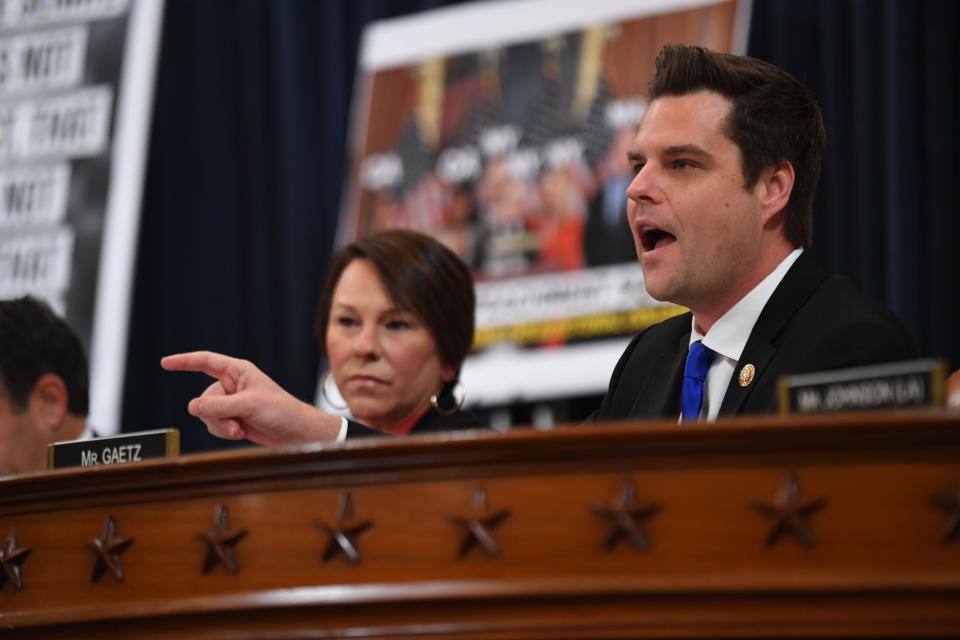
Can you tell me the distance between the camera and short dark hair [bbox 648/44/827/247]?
6.72 feet

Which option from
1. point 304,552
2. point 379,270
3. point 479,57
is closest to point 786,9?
point 479,57

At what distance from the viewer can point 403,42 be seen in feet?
14.6

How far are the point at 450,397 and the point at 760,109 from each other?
96 cm

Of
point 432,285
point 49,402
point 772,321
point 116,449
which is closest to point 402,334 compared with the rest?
point 432,285

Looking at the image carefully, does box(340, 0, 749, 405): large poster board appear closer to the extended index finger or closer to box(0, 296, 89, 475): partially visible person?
box(0, 296, 89, 475): partially visible person

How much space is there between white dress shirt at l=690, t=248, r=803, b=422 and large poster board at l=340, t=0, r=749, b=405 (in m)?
1.76

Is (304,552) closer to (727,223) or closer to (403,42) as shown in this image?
(727,223)

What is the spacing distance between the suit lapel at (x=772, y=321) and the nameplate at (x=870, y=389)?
1.67ft

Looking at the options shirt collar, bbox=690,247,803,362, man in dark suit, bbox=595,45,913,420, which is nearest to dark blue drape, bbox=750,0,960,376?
man in dark suit, bbox=595,45,913,420

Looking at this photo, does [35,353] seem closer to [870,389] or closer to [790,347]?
[790,347]

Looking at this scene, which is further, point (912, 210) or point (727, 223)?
point (912, 210)

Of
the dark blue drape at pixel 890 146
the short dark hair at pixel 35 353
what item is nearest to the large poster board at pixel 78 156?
the short dark hair at pixel 35 353

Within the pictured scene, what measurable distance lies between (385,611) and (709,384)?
843 millimetres

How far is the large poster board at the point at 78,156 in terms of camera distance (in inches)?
177
